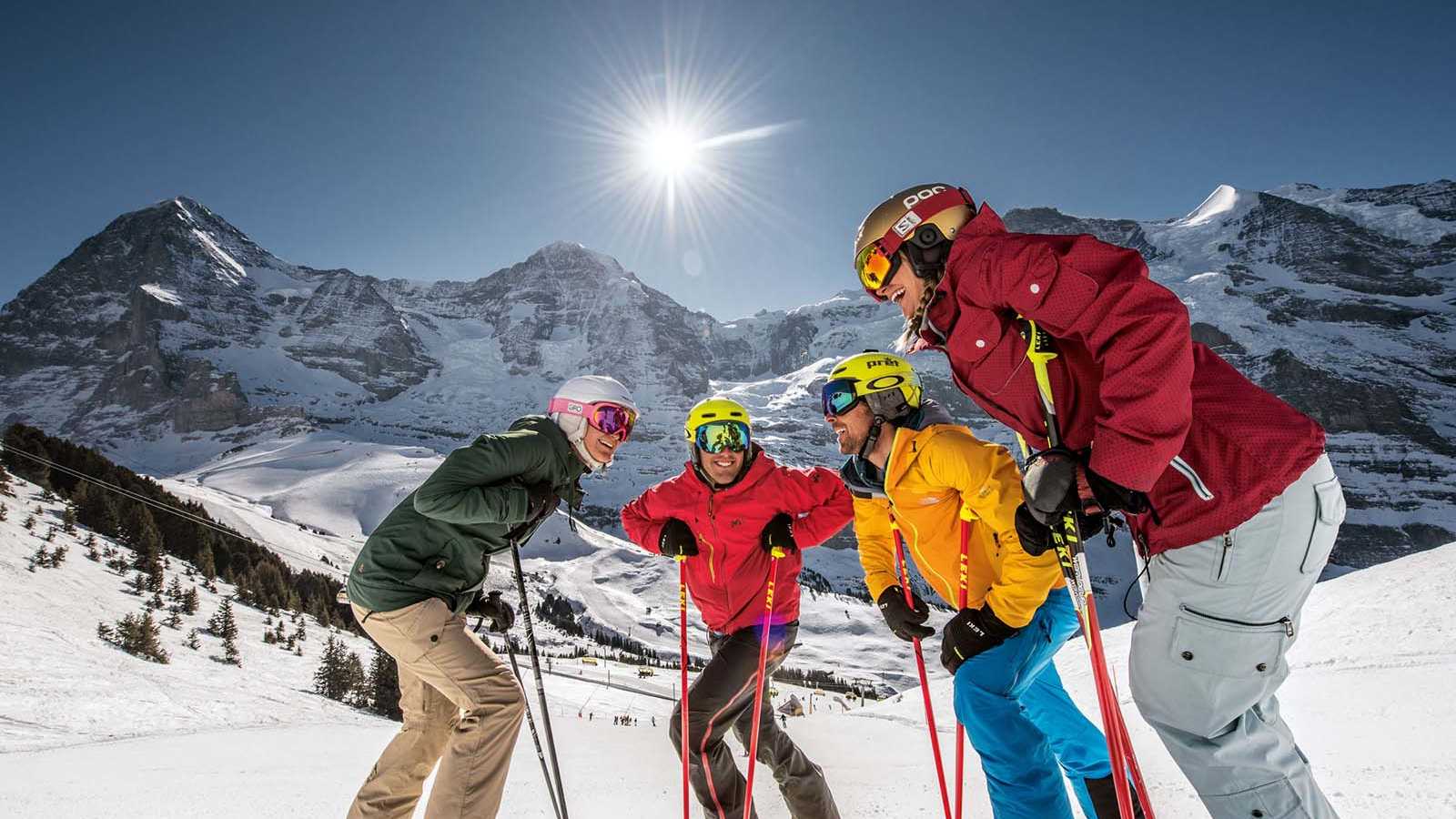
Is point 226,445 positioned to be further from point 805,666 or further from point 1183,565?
point 1183,565

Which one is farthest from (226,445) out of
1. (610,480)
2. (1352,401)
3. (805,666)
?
(1352,401)

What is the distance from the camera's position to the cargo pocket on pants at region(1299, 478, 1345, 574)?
2.03 metres

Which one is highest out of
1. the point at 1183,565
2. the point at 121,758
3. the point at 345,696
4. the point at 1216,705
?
the point at 1183,565

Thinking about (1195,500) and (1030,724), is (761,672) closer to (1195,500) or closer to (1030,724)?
(1030,724)

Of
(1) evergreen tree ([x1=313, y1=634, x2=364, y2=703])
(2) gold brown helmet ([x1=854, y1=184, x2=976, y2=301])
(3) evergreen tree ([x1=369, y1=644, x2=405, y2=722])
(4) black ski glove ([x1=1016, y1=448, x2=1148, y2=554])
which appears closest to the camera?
(4) black ski glove ([x1=1016, y1=448, x2=1148, y2=554])

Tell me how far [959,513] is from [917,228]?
1725mm

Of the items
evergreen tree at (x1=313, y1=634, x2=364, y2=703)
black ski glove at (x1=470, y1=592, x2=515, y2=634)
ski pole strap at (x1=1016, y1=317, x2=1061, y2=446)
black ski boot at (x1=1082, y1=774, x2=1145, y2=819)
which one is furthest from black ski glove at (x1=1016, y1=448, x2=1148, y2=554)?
evergreen tree at (x1=313, y1=634, x2=364, y2=703)

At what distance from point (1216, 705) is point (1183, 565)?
431 millimetres

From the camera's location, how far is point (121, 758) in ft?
16.9

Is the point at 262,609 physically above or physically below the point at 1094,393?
below

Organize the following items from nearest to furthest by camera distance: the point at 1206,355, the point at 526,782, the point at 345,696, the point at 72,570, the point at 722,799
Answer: the point at 1206,355 → the point at 722,799 → the point at 526,782 → the point at 345,696 → the point at 72,570

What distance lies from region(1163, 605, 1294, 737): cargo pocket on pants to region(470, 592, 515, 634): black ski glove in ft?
11.3

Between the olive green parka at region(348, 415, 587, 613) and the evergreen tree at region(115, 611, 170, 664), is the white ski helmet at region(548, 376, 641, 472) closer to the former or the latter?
the olive green parka at region(348, 415, 587, 613)

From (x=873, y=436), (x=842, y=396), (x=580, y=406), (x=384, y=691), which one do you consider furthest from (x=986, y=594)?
(x=384, y=691)
